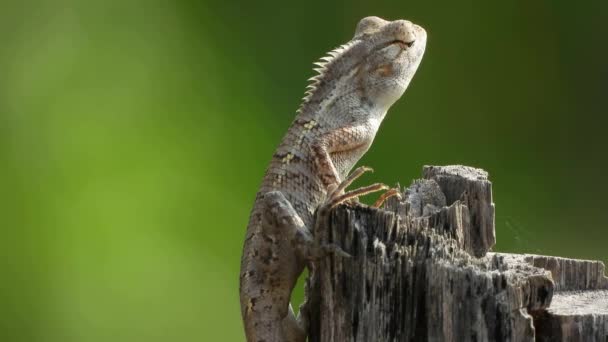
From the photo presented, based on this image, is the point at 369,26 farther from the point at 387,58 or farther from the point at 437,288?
the point at 437,288

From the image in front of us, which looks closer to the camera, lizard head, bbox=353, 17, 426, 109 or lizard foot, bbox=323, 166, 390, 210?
lizard foot, bbox=323, 166, 390, 210

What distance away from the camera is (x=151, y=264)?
5586mm

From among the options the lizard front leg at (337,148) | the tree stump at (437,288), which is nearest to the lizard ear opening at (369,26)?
the lizard front leg at (337,148)

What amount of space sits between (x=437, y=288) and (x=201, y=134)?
3603mm

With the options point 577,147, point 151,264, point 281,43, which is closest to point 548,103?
point 577,147

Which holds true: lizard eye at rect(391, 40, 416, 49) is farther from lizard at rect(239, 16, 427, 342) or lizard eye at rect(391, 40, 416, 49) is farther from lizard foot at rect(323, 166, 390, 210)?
lizard foot at rect(323, 166, 390, 210)

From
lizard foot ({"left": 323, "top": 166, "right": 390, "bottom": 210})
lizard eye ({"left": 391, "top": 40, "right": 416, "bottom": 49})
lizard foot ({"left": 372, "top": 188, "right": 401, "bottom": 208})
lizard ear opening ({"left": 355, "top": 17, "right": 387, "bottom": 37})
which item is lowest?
lizard foot ({"left": 323, "top": 166, "right": 390, "bottom": 210})

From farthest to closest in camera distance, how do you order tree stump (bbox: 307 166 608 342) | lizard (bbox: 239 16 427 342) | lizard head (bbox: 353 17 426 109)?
lizard head (bbox: 353 17 426 109)
lizard (bbox: 239 16 427 342)
tree stump (bbox: 307 166 608 342)

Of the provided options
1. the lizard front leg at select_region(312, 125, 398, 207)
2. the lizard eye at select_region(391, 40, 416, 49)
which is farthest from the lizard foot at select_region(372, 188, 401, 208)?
the lizard eye at select_region(391, 40, 416, 49)

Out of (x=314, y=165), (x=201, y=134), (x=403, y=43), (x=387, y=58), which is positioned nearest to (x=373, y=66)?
(x=387, y=58)

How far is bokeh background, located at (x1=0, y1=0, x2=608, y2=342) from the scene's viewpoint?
550cm

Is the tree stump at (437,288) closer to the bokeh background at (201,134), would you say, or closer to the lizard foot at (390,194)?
the lizard foot at (390,194)

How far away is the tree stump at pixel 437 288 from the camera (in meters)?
2.23

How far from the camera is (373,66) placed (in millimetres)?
3918
